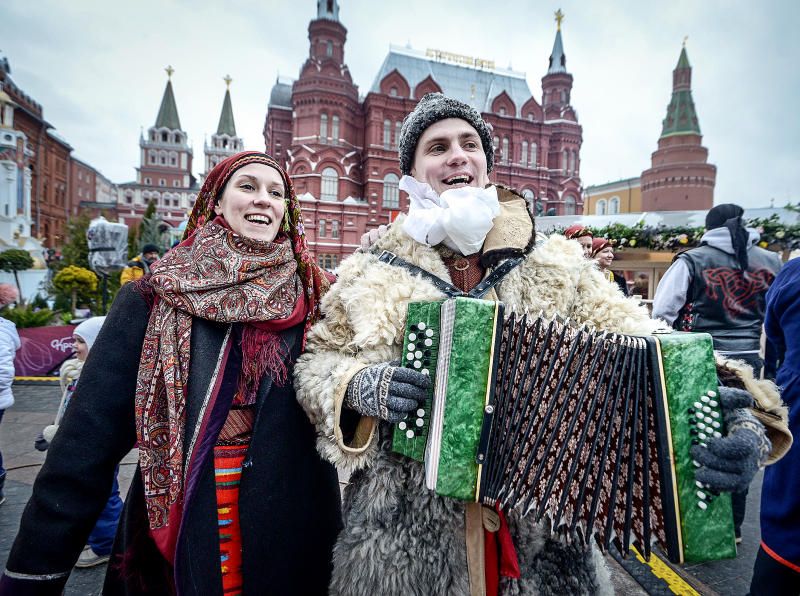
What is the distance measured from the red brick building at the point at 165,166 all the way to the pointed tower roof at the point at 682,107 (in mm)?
62098

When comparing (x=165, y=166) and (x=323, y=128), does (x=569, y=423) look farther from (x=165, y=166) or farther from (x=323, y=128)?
(x=165, y=166)

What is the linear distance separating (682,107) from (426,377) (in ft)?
169

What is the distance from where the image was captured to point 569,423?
4.52 ft

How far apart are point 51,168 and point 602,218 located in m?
56.9

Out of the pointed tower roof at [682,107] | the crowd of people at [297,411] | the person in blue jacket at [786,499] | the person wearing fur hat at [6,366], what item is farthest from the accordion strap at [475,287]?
the pointed tower roof at [682,107]

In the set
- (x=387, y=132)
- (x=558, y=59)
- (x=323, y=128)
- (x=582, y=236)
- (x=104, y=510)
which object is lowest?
(x=104, y=510)

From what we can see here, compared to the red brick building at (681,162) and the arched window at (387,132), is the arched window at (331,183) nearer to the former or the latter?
the arched window at (387,132)

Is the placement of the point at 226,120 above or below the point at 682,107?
above

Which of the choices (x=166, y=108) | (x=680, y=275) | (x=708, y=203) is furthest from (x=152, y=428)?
(x=166, y=108)

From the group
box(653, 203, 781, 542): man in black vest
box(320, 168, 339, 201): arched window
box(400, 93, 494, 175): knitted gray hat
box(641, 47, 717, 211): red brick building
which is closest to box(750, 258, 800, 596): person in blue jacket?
box(653, 203, 781, 542): man in black vest

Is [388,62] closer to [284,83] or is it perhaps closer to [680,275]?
[284,83]

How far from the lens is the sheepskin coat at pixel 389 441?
1.47 meters

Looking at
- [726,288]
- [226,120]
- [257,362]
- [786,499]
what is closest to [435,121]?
[257,362]

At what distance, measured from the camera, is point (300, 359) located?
5.45ft
